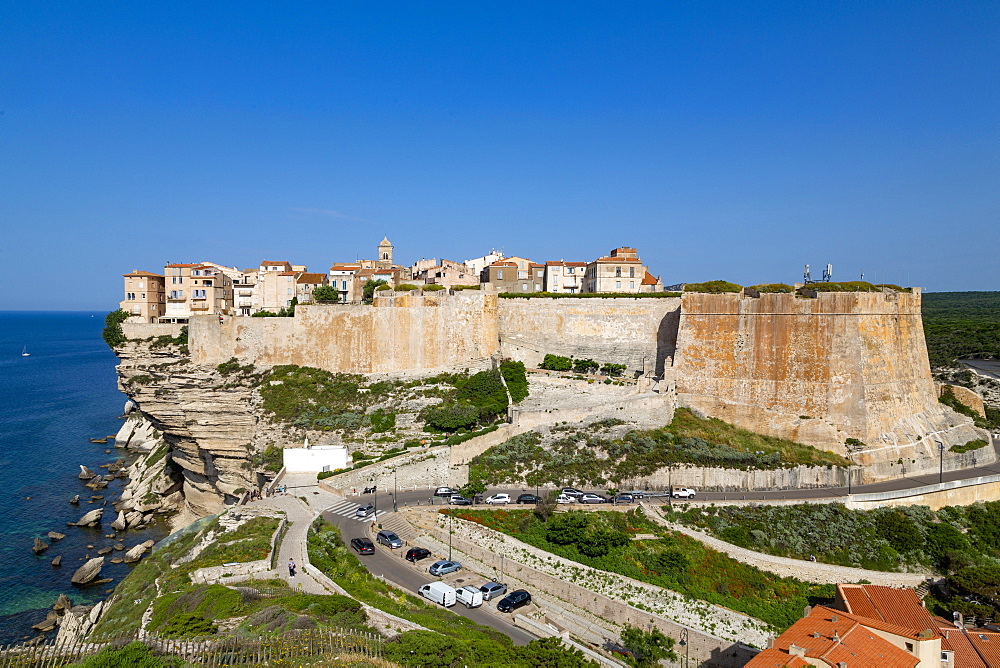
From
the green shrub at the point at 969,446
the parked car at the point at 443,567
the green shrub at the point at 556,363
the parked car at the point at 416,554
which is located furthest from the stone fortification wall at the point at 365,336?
the green shrub at the point at 969,446

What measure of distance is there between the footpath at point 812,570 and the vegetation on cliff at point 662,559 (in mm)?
274

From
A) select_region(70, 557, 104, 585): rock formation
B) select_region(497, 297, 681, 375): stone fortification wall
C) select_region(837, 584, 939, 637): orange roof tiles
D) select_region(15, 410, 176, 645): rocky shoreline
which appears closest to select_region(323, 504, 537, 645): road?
select_region(837, 584, 939, 637): orange roof tiles

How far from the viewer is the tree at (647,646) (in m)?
17.3

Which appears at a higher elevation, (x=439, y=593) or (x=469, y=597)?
(x=439, y=593)

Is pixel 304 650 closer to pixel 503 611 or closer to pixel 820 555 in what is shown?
pixel 503 611

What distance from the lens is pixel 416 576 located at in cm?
1962

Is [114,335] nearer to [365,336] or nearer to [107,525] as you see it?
[107,525]

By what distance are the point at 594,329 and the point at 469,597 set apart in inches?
925

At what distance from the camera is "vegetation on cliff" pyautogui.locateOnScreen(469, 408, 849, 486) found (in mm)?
27328

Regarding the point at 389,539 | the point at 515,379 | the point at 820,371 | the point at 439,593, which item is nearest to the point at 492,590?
the point at 439,593

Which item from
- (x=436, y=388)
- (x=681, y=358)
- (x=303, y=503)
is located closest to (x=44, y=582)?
(x=303, y=503)

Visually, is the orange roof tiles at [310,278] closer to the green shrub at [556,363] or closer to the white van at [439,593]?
the green shrub at [556,363]

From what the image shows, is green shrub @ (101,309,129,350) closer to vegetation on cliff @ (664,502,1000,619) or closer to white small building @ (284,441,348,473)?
white small building @ (284,441,348,473)

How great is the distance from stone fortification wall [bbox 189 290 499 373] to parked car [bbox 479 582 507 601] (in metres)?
20.5
